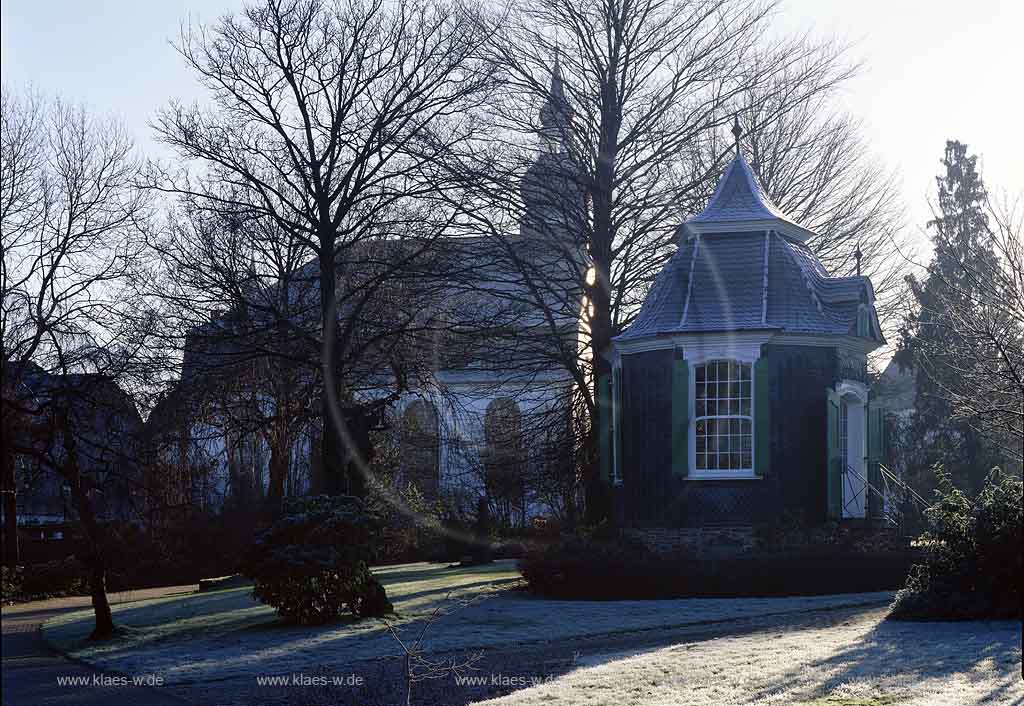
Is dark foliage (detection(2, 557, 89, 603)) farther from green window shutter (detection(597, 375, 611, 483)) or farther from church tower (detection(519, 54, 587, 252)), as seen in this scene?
church tower (detection(519, 54, 587, 252))

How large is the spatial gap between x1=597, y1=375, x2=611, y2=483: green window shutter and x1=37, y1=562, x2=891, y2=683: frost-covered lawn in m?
3.72

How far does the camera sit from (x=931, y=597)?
1581 centimetres

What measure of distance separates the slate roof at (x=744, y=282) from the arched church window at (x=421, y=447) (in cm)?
679

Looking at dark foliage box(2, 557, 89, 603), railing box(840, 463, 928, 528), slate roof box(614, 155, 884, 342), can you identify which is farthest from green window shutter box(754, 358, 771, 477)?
dark foliage box(2, 557, 89, 603)

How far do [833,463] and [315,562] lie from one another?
10.9 m

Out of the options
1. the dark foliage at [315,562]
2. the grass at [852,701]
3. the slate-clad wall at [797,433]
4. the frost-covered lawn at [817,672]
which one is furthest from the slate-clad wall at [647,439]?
the grass at [852,701]

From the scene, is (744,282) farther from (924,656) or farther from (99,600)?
(99,600)

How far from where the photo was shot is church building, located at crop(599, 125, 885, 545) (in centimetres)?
2330

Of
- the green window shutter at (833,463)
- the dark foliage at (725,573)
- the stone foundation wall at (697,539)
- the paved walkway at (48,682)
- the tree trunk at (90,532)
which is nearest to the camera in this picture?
the paved walkway at (48,682)

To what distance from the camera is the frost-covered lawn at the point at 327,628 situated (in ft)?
49.8

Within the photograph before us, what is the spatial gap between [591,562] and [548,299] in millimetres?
11006

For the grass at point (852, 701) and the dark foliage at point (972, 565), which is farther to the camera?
the dark foliage at point (972, 565)

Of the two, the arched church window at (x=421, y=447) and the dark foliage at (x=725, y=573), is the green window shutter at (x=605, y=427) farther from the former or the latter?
the dark foliage at (x=725, y=573)

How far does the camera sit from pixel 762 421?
22.9 metres
